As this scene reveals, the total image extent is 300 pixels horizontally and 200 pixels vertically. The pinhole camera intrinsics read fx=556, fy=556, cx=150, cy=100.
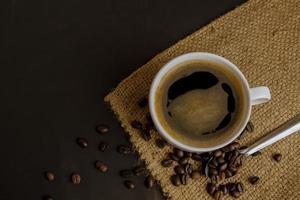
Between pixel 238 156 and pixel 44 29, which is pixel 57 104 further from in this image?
pixel 238 156

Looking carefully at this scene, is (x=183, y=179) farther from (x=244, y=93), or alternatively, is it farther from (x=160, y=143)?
(x=244, y=93)

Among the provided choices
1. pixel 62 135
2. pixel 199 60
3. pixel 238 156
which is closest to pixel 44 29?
pixel 62 135

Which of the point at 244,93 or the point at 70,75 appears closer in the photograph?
the point at 244,93

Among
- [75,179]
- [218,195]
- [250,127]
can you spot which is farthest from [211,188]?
[75,179]

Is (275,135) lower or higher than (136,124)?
lower

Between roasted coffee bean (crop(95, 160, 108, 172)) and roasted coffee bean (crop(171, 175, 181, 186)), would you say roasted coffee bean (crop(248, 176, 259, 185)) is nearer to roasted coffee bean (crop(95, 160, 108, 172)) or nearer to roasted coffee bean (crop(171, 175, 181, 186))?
roasted coffee bean (crop(171, 175, 181, 186))

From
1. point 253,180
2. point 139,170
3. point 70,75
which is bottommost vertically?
point 253,180

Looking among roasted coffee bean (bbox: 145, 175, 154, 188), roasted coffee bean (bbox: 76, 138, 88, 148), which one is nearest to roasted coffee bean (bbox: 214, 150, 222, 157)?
roasted coffee bean (bbox: 145, 175, 154, 188)

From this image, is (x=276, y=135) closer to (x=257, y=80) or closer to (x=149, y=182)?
(x=257, y=80)
